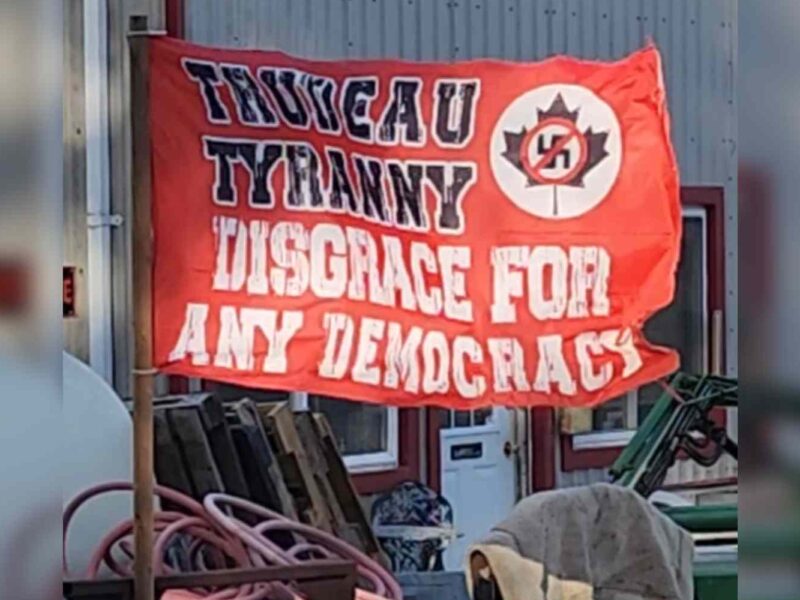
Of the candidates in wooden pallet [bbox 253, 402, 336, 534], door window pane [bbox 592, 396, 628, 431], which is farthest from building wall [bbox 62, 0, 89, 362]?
door window pane [bbox 592, 396, 628, 431]

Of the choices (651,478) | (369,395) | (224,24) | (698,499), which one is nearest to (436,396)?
(369,395)

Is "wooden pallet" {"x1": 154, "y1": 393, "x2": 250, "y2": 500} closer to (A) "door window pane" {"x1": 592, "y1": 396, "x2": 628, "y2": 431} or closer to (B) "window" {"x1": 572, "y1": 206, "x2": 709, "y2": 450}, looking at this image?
(A) "door window pane" {"x1": 592, "y1": 396, "x2": 628, "y2": 431}

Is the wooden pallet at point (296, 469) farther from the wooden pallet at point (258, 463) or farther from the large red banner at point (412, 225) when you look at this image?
the large red banner at point (412, 225)

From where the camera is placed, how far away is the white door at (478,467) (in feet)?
19.2

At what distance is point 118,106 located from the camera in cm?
494

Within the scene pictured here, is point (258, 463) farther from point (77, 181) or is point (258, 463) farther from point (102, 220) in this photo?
point (77, 181)

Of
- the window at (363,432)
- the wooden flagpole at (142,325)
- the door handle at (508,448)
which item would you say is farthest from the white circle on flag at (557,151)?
the door handle at (508,448)

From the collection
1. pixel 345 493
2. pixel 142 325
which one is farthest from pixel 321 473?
pixel 142 325

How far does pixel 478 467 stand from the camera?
598cm

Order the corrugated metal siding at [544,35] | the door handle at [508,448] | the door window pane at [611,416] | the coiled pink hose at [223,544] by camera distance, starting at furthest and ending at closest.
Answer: the door window pane at [611,416], the door handle at [508,448], the corrugated metal siding at [544,35], the coiled pink hose at [223,544]

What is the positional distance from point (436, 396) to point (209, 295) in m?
0.75

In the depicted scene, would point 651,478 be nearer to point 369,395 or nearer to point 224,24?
point 369,395

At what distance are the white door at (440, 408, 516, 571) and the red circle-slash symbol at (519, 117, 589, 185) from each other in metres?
1.96

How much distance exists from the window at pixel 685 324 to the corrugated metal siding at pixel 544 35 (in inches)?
10.6
